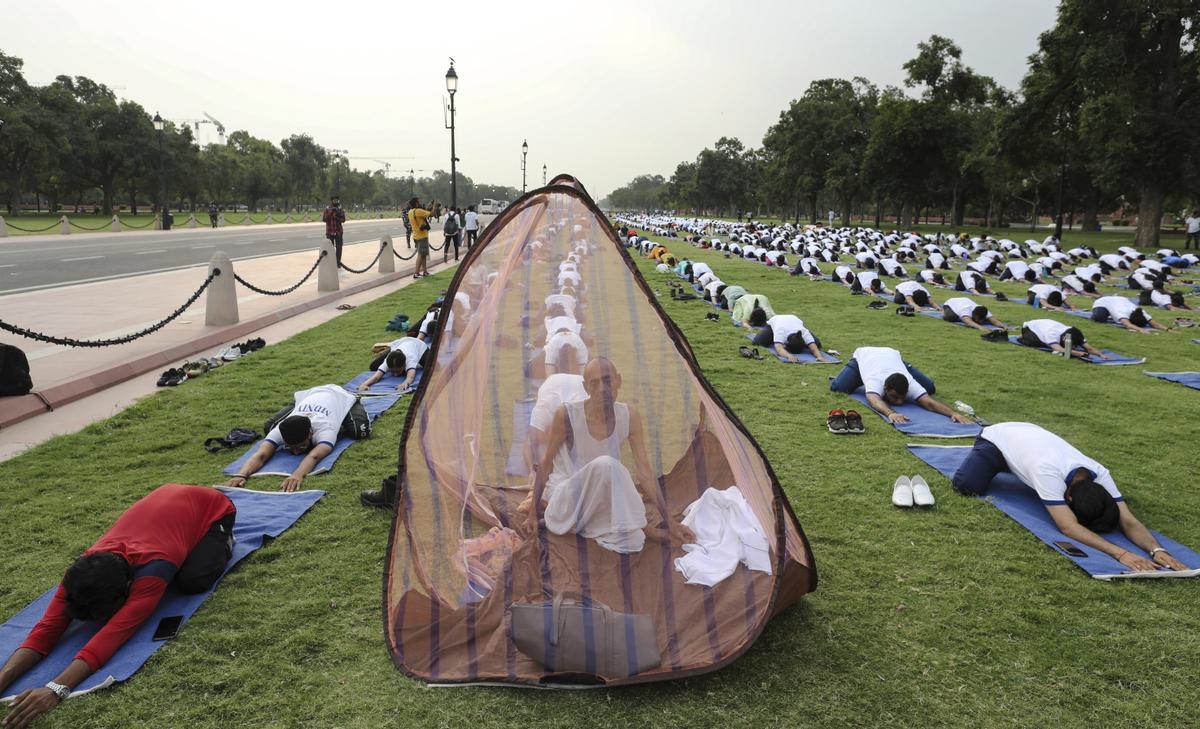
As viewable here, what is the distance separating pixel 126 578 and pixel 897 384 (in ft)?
21.4

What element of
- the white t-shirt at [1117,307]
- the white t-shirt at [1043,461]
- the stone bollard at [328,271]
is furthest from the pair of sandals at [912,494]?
the stone bollard at [328,271]

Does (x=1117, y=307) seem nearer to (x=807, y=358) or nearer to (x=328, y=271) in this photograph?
(x=807, y=358)

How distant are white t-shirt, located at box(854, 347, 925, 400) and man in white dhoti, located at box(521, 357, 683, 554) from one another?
15.1 feet

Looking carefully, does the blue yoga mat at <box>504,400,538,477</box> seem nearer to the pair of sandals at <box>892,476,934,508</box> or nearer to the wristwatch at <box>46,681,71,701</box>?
the wristwatch at <box>46,681,71,701</box>

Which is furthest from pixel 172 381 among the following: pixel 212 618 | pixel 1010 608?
pixel 1010 608

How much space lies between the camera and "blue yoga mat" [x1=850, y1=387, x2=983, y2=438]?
6432mm

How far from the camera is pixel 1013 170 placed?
122 ft

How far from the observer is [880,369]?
24.5ft

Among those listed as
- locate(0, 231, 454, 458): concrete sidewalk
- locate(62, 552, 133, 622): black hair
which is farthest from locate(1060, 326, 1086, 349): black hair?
locate(0, 231, 454, 458): concrete sidewalk

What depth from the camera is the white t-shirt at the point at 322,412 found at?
5758 millimetres

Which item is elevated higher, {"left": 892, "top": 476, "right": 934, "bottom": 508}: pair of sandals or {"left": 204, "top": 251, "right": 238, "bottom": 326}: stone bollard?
{"left": 204, "top": 251, "right": 238, "bottom": 326}: stone bollard

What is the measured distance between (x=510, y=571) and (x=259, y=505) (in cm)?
230

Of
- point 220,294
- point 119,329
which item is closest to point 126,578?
point 119,329

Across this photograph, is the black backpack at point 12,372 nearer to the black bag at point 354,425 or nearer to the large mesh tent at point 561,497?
the black bag at point 354,425
